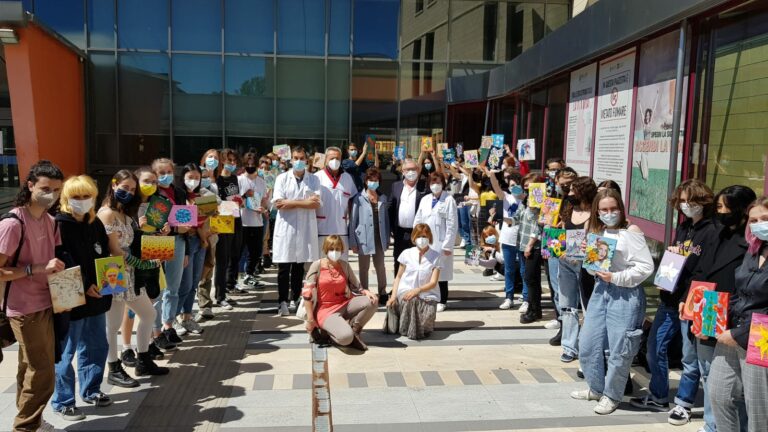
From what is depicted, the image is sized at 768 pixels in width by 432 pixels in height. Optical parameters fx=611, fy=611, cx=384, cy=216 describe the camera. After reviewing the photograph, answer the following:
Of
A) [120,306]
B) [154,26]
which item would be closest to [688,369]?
[120,306]

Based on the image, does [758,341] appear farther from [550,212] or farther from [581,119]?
[581,119]

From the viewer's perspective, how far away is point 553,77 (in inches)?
434

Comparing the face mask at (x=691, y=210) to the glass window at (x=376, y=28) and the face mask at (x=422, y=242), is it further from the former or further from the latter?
the glass window at (x=376, y=28)

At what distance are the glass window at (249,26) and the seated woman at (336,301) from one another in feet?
45.3

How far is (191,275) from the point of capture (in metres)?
6.68

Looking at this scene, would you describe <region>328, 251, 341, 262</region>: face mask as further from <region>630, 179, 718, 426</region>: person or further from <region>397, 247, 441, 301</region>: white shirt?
<region>630, 179, 718, 426</region>: person

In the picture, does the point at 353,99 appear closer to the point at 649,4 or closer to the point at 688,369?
the point at 649,4

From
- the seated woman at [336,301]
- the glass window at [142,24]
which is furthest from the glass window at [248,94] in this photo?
the seated woman at [336,301]

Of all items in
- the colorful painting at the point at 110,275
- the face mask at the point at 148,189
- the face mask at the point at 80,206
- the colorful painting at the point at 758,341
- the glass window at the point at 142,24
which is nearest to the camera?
the colorful painting at the point at 758,341

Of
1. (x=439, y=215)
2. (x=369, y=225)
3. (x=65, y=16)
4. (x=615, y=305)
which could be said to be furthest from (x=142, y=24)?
(x=615, y=305)

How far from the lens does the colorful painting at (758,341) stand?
11.5 feet

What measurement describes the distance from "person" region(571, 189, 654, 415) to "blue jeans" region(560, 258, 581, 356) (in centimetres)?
109

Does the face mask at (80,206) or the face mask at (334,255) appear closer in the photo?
the face mask at (80,206)

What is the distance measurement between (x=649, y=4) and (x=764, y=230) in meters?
4.09
